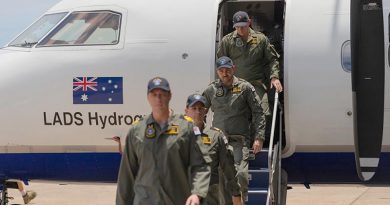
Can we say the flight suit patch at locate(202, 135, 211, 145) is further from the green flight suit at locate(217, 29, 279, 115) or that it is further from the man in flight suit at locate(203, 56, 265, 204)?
the green flight suit at locate(217, 29, 279, 115)

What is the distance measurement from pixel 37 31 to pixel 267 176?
3.96 meters

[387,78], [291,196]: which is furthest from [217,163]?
[291,196]

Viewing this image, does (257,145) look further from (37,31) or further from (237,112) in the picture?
(37,31)

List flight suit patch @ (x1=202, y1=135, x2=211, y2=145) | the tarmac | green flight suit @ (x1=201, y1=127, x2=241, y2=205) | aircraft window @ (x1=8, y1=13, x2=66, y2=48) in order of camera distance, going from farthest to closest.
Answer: the tarmac
aircraft window @ (x1=8, y1=13, x2=66, y2=48)
green flight suit @ (x1=201, y1=127, x2=241, y2=205)
flight suit patch @ (x1=202, y1=135, x2=211, y2=145)

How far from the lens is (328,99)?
10.1m

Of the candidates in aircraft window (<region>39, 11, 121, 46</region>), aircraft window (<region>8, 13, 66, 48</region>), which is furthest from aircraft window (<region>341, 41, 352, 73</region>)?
aircraft window (<region>8, 13, 66, 48</region>)

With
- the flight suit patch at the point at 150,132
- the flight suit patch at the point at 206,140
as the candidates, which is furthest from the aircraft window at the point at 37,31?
the flight suit patch at the point at 150,132

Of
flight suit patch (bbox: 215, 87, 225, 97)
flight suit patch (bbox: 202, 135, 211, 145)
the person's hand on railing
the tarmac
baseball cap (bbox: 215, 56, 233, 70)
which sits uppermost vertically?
baseball cap (bbox: 215, 56, 233, 70)

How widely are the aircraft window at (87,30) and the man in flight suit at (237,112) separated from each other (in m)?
2.10

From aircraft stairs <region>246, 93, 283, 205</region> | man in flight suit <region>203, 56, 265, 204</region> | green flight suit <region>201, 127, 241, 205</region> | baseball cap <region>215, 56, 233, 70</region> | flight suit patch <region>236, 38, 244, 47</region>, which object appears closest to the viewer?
green flight suit <region>201, 127, 241, 205</region>

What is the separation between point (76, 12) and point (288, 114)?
129 inches

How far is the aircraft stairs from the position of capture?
29.7 ft

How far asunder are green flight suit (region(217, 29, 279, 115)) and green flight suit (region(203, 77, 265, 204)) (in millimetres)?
832

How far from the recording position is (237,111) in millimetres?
9266
